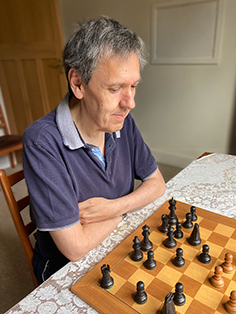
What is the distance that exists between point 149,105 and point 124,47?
2.45 m

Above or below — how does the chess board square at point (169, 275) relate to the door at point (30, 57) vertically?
below

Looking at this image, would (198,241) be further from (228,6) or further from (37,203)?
(228,6)

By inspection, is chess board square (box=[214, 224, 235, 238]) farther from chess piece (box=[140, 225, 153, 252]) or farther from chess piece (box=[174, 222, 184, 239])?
chess piece (box=[140, 225, 153, 252])

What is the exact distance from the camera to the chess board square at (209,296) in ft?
2.04

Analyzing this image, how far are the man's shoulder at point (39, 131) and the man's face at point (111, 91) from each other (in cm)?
14

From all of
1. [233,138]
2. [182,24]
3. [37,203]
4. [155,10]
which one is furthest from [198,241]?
[155,10]

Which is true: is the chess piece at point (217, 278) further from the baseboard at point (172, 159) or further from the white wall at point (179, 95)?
the baseboard at point (172, 159)

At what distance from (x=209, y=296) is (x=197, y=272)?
0.08 m

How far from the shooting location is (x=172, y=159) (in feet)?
10.8

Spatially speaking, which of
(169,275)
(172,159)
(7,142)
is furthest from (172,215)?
(7,142)

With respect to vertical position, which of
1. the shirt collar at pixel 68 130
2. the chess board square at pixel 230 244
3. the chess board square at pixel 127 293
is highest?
the shirt collar at pixel 68 130

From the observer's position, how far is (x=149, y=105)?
322 cm

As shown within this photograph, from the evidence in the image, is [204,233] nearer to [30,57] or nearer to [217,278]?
[217,278]

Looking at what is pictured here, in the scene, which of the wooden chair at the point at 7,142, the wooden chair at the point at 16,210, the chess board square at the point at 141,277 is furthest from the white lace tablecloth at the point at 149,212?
the wooden chair at the point at 7,142
